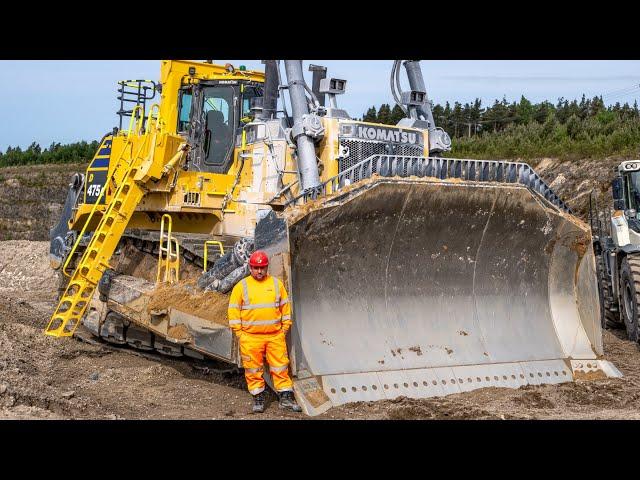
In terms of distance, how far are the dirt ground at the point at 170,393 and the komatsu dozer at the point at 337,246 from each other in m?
0.23

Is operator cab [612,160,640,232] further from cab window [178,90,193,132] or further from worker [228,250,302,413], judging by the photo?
worker [228,250,302,413]

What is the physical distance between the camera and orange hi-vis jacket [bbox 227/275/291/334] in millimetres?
6402

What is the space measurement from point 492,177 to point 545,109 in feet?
95.6

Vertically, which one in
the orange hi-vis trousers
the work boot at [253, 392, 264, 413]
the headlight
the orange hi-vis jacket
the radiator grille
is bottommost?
the work boot at [253, 392, 264, 413]

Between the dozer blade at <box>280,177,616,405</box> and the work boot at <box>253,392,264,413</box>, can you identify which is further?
the dozer blade at <box>280,177,616,405</box>

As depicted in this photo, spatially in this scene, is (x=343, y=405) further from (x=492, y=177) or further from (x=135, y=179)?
(x=135, y=179)

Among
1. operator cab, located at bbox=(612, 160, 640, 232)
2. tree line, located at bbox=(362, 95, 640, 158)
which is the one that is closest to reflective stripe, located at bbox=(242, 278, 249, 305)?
operator cab, located at bbox=(612, 160, 640, 232)

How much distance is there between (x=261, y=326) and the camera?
252 inches

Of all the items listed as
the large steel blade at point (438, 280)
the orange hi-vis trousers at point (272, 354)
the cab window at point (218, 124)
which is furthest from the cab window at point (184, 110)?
the orange hi-vis trousers at point (272, 354)

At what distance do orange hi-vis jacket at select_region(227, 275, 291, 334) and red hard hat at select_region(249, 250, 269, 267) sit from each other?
13 centimetres

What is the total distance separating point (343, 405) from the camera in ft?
21.4

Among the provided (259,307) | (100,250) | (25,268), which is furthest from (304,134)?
(25,268)

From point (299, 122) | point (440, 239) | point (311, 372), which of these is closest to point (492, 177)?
point (440, 239)

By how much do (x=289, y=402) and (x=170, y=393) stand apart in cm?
143
